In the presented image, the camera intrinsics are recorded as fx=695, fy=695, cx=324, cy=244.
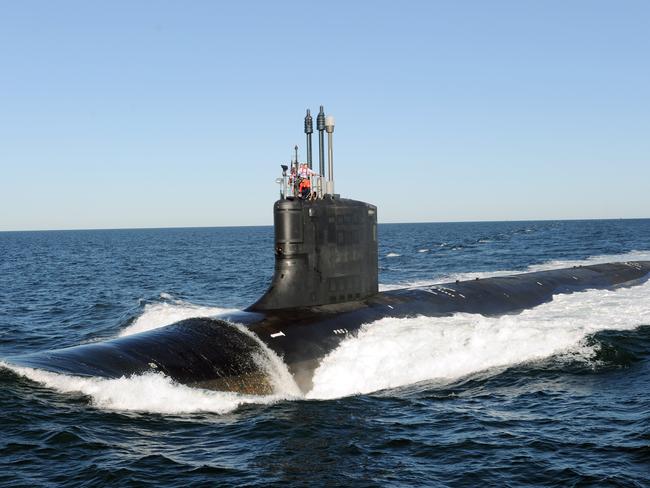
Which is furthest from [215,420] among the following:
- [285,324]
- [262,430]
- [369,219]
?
[369,219]

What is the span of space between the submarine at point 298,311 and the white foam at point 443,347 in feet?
Answer: 1.78

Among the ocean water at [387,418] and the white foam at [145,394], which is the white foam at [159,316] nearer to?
the ocean water at [387,418]

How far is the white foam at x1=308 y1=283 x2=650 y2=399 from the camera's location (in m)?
18.0

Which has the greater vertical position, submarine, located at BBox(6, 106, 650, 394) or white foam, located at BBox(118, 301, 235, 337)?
submarine, located at BBox(6, 106, 650, 394)

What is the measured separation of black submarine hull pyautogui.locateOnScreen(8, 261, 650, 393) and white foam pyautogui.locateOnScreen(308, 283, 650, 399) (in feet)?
1.73

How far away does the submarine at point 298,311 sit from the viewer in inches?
632

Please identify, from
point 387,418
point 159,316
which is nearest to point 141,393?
point 387,418

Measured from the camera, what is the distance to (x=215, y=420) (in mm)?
14289

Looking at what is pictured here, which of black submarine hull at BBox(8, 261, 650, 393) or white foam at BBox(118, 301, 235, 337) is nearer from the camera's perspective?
black submarine hull at BBox(8, 261, 650, 393)

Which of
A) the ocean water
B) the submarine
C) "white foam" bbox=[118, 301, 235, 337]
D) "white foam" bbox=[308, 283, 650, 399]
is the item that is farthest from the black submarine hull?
"white foam" bbox=[118, 301, 235, 337]

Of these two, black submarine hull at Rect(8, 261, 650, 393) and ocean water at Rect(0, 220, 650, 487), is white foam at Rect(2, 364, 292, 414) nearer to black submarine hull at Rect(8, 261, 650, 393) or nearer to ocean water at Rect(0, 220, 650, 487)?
ocean water at Rect(0, 220, 650, 487)

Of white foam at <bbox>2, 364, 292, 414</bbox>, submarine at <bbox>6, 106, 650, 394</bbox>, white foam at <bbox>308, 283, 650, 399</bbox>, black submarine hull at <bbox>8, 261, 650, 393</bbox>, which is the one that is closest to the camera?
white foam at <bbox>2, 364, 292, 414</bbox>

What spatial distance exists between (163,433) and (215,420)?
1.31 meters

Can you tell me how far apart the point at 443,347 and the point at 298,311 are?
14.4ft
